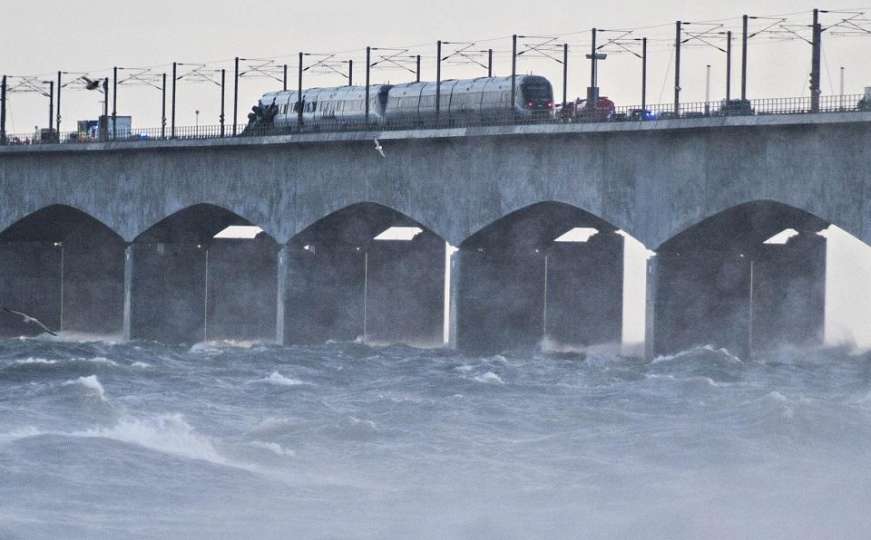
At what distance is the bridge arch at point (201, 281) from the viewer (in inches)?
3516

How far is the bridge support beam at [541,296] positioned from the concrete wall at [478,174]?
10.7 ft

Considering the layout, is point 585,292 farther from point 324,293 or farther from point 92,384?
point 92,384

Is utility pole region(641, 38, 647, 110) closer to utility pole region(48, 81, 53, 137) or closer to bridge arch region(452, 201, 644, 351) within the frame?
bridge arch region(452, 201, 644, 351)

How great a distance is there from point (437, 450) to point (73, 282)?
60436mm

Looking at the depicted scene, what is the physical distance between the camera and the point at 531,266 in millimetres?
78375

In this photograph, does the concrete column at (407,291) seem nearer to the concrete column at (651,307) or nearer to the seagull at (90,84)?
the seagull at (90,84)

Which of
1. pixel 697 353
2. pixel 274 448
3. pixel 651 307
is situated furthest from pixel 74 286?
pixel 274 448

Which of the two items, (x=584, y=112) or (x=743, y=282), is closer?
(x=584, y=112)

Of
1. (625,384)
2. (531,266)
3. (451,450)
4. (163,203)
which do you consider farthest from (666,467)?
(163,203)

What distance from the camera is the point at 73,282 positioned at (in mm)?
99812

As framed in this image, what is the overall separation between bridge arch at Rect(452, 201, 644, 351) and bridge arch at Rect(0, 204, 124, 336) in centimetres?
3006

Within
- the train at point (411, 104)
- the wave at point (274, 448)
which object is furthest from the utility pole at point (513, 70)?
the wave at point (274, 448)

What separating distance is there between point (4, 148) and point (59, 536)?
216ft

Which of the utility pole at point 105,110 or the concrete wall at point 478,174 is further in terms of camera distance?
the utility pole at point 105,110
